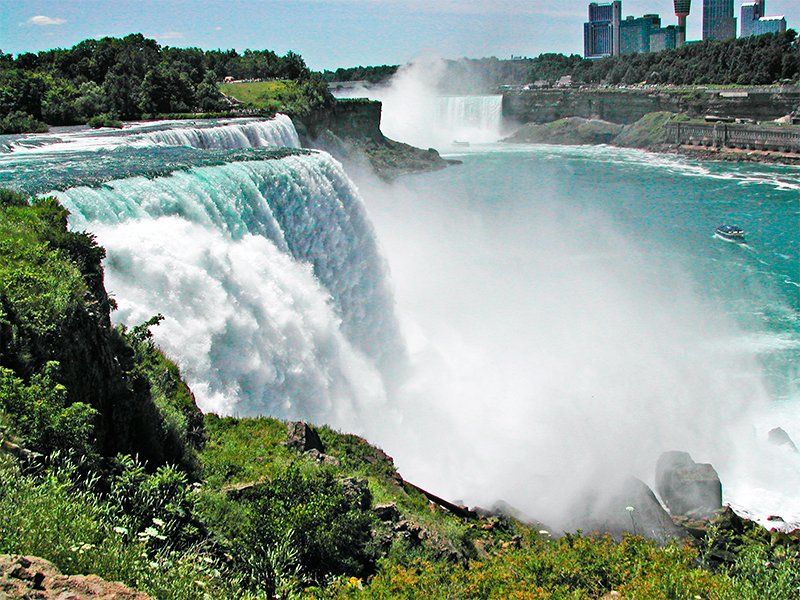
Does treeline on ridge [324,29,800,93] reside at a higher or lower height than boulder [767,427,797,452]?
higher

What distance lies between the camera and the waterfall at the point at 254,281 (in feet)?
37.9

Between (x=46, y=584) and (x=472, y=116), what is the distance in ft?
295

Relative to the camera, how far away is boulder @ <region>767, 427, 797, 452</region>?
16.7 m

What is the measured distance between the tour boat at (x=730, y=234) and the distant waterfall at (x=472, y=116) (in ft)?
186

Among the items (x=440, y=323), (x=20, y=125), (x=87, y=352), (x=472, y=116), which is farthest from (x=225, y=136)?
(x=472, y=116)

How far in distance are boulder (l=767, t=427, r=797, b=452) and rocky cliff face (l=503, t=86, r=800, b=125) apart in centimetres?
5714

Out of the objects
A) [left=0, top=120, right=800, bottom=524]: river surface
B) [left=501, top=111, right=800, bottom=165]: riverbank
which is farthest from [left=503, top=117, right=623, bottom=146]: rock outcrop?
[left=0, top=120, right=800, bottom=524]: river surface

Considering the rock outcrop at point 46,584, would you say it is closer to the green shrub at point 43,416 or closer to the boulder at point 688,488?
the green shrub at point 43,416

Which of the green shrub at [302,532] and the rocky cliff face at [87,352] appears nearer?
the green shrub at [302,532]

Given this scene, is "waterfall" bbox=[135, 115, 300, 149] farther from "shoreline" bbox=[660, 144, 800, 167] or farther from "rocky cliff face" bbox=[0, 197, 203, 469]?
"shoreline" bbox=[660, 144, 800, 167]

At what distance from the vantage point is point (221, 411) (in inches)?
456

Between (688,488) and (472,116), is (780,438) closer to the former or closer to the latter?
(688,488)

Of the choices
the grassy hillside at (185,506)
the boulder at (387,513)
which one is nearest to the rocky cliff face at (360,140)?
the grassy hillside at (185,506)

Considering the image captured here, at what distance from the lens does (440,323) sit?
23.5 metres
